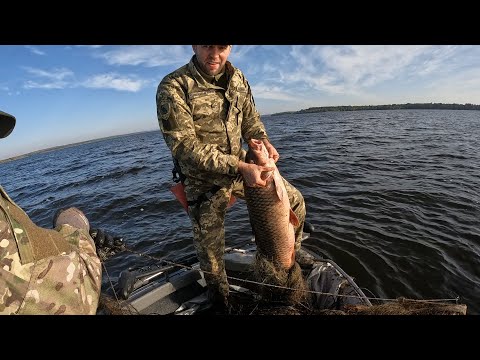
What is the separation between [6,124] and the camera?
2053 millimetres

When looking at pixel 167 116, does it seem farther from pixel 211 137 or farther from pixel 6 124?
pixel 6 124

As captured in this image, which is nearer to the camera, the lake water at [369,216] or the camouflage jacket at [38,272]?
the camouflage jacket at [38,272]

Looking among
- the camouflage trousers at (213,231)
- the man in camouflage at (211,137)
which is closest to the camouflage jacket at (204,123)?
the man in camouflage at (211,137)

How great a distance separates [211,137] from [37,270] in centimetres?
261

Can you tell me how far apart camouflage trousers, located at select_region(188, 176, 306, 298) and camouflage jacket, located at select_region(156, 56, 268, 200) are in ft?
0.71

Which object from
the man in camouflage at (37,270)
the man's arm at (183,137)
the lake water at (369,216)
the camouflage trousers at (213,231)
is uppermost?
the man's arm at (183,137)

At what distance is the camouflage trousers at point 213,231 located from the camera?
4.06 m

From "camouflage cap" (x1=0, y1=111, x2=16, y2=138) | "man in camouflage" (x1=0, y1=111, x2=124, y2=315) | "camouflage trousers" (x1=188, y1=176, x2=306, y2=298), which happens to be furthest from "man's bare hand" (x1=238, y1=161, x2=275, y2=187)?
"camouflage cap" (x1=0, y1=111, x2=16, y2=138)

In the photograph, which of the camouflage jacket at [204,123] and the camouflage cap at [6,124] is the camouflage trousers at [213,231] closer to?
the camouflage jacket at [204,123]

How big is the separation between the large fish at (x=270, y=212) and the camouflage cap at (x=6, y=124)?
7.94 ft

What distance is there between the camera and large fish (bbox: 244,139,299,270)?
3.78 m

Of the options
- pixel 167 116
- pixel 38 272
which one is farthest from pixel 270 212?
pixel 38 272
